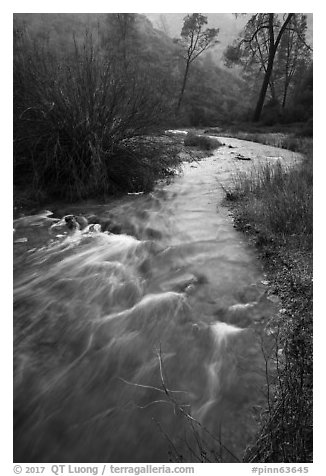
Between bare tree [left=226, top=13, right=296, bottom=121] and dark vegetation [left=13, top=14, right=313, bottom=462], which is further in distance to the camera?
bare tree [left=226, top=13, right=296, bottom=121]

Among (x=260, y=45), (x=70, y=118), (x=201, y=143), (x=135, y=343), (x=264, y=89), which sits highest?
(x=260, y=45)

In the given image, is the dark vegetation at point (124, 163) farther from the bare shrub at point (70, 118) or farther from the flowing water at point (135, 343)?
the flowing water at point (135, 343)

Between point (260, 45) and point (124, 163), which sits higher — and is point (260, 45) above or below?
above

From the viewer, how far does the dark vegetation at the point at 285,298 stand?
61.7 inches

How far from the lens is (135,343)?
2.32 m

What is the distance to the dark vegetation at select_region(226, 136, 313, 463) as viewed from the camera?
1567 millimetres

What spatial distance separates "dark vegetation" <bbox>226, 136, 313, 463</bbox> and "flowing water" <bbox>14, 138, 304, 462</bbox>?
132mm

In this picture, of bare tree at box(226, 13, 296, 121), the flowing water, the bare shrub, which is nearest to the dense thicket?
the bare shrub

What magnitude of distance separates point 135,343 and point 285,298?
1.27 meters

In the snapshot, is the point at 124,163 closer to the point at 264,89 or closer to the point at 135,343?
the point at 135,343

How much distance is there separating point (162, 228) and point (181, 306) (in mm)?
1562

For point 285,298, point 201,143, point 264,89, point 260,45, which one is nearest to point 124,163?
point 285,298

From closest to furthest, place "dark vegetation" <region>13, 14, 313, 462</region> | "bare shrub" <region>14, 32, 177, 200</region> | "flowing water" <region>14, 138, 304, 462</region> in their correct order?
"flowing water" <region>14, 138, 304, 462</region> < "dark vegetation" <region>13, 14, 313, 462</region> < "bare shrub" <region>14, 32, 177, 200</region>

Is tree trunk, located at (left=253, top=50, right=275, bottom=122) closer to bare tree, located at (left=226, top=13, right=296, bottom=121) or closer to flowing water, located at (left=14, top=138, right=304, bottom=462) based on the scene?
bare tree, located at (left=226, top=13, right=296, bottom=121)
